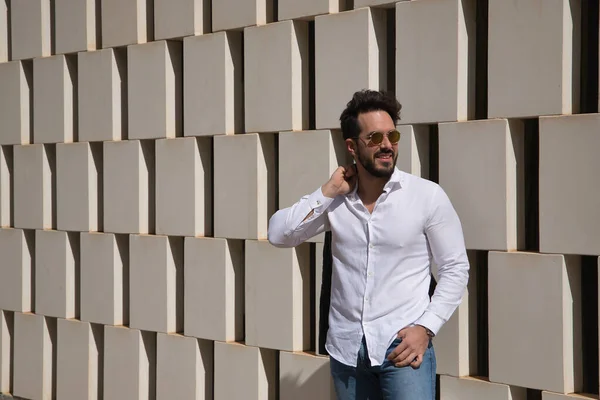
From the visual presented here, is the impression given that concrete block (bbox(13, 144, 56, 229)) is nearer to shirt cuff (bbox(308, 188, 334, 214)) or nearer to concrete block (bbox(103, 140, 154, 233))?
concrete block (bbox(103, 140, 154, 233))

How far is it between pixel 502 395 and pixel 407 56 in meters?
1.80

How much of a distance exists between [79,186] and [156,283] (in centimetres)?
107

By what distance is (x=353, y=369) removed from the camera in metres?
4.45

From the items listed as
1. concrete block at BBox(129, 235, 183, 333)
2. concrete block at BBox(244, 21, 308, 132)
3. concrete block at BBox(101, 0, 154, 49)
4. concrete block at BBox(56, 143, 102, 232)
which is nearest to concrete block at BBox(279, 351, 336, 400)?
concrete block at BBox(129, 235, 183, 333)

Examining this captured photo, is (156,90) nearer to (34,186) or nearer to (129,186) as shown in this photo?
(129,186)

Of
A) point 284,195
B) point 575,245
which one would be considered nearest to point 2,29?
point 284,195

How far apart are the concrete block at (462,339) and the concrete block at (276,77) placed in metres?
1.46

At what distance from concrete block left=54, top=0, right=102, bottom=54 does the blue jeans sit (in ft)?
12.6

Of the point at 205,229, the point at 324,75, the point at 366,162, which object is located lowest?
the point at 205,229

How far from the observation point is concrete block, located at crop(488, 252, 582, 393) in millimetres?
4992

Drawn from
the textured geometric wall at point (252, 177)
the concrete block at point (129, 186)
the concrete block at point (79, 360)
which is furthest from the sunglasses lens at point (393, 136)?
the concrete block at point (79, 360)

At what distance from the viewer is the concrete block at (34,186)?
26.1 feet

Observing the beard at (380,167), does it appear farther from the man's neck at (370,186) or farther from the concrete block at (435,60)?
the concrete block at (435,60)

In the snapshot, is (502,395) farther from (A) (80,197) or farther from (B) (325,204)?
(A) (80,197)
